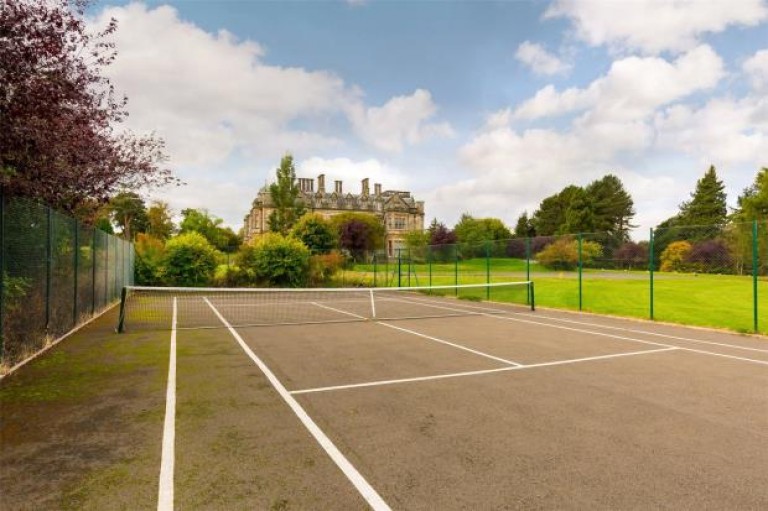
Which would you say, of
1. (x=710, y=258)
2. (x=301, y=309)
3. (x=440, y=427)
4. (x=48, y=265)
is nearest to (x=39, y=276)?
(x=48, y=265)

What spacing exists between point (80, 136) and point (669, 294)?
→ 23.9 m

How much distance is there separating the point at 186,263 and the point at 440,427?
2638 cm

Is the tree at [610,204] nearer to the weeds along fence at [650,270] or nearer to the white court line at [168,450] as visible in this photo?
the weeds along fence at [650,270]

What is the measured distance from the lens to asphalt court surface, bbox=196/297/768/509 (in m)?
3.62

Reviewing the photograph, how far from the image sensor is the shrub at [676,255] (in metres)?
17.1

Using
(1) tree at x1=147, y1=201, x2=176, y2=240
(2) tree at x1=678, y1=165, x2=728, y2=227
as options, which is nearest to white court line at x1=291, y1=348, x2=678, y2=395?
(1) tree at x1=147, y1=201, x2=176, y2=240

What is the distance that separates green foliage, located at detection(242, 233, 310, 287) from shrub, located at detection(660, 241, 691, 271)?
19.5 metres

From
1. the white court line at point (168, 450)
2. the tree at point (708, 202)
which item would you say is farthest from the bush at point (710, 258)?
the tree at point (708, 202)

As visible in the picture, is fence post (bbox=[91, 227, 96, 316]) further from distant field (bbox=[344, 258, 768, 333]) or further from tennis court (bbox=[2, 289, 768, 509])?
distant field (bbox=[344, 258, 768, 333])

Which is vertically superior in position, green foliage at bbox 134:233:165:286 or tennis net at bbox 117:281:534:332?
green foliage at bbox 134:233:165:286

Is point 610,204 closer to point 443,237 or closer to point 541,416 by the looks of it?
point 443,237

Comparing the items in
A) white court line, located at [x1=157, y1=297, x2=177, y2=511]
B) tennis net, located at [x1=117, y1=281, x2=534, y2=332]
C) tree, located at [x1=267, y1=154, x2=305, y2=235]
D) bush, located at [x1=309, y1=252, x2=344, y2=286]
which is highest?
tree, located at [x1=267, y1=154, x2=305, y2=235]

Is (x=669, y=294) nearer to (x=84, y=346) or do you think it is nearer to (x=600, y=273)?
(x=600, y=273)

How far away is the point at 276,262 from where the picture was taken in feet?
95.8
